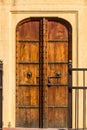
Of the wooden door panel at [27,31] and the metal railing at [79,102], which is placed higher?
the wooden door panel at [27,31]

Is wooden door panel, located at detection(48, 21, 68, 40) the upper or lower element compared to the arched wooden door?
upper

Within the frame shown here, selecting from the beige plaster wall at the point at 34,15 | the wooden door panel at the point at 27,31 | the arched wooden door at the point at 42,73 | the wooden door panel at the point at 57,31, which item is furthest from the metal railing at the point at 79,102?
the wooden door panel at the point at 27,31

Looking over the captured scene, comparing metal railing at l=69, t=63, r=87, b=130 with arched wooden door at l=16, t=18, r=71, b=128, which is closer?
metal railing at l=69, t=63, r=87, b=130

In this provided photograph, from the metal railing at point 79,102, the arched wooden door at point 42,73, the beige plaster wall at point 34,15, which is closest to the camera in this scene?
the metal railing at point 79,102

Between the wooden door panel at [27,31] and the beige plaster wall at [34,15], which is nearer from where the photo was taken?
the beige plaster wall at [34,15]

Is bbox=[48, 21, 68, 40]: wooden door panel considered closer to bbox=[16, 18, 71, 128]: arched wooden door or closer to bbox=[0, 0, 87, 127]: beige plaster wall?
bbox=[16, 18, 71, 128]: arched wooden door

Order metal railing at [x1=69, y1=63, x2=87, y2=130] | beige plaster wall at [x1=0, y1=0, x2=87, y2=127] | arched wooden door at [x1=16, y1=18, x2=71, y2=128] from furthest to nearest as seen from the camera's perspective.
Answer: arched wooden door at [x1=16, y1=18, x2=71, y2=128] → beige plaster wall at [x1=0, y1=0, x2=87, y2=127] → metal railing at [x1=69, y1=63, x2=87, y2=130]

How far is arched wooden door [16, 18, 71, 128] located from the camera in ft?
45.0

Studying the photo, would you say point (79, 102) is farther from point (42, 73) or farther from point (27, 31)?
point (27, 31)

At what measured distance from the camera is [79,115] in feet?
44.5

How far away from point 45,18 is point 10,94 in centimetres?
212

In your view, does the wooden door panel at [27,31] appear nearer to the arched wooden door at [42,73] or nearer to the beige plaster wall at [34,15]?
the arched wooden door at [42,73]

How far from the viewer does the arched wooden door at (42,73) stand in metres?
13.7

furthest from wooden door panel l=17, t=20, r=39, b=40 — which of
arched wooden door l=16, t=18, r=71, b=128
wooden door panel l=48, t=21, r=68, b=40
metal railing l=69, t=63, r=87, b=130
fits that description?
metal railing l=69, t=63, r=87, b=130
